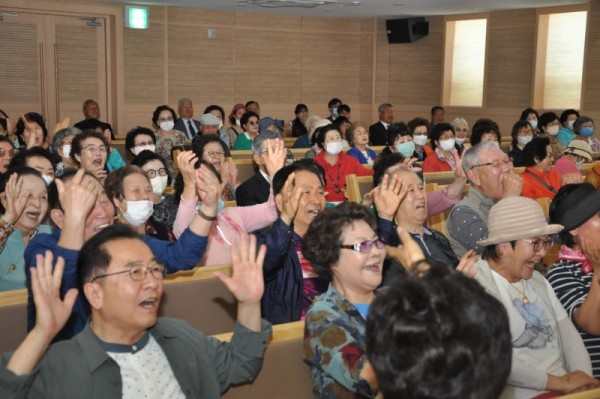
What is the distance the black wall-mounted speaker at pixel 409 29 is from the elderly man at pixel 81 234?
1245 centimetres

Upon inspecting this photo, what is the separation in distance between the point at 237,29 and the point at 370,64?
319 cm

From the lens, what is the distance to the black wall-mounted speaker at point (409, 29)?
14.9 metres

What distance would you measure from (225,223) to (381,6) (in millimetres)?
9818

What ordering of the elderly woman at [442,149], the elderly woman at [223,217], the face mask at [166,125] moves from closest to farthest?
the elderly woman at [223,217], the elderly woman at [442,149], the face mask at [166,125]

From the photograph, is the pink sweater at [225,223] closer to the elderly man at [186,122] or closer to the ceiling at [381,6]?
the elderly man at [186,122]

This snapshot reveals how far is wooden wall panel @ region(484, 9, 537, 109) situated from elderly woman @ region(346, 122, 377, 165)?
5.86m

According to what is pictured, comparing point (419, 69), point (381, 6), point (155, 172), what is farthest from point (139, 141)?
point (419, 69)

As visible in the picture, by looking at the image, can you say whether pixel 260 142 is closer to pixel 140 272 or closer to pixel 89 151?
pixel 89 151

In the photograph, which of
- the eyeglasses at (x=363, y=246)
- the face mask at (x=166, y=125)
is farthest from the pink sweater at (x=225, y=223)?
the face mask at (x=166, y=125)

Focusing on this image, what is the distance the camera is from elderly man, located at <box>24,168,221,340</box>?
2.57 meters

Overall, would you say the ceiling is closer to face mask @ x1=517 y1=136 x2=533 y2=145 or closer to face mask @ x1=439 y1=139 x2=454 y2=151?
face mask @ x1=517 y1=136 x2=533 y2=145

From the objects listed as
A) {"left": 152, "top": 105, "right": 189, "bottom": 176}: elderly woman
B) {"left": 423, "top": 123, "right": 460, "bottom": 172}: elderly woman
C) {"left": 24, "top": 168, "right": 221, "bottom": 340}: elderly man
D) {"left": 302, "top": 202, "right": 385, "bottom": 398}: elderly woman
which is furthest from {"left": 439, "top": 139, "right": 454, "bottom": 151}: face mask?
{"left": 302, "top": 202, "right": 385, "bottom": 398}: elderly woman

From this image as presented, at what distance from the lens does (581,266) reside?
3396mm

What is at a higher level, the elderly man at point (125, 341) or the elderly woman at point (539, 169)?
the elderly woman at point (539, 169)
